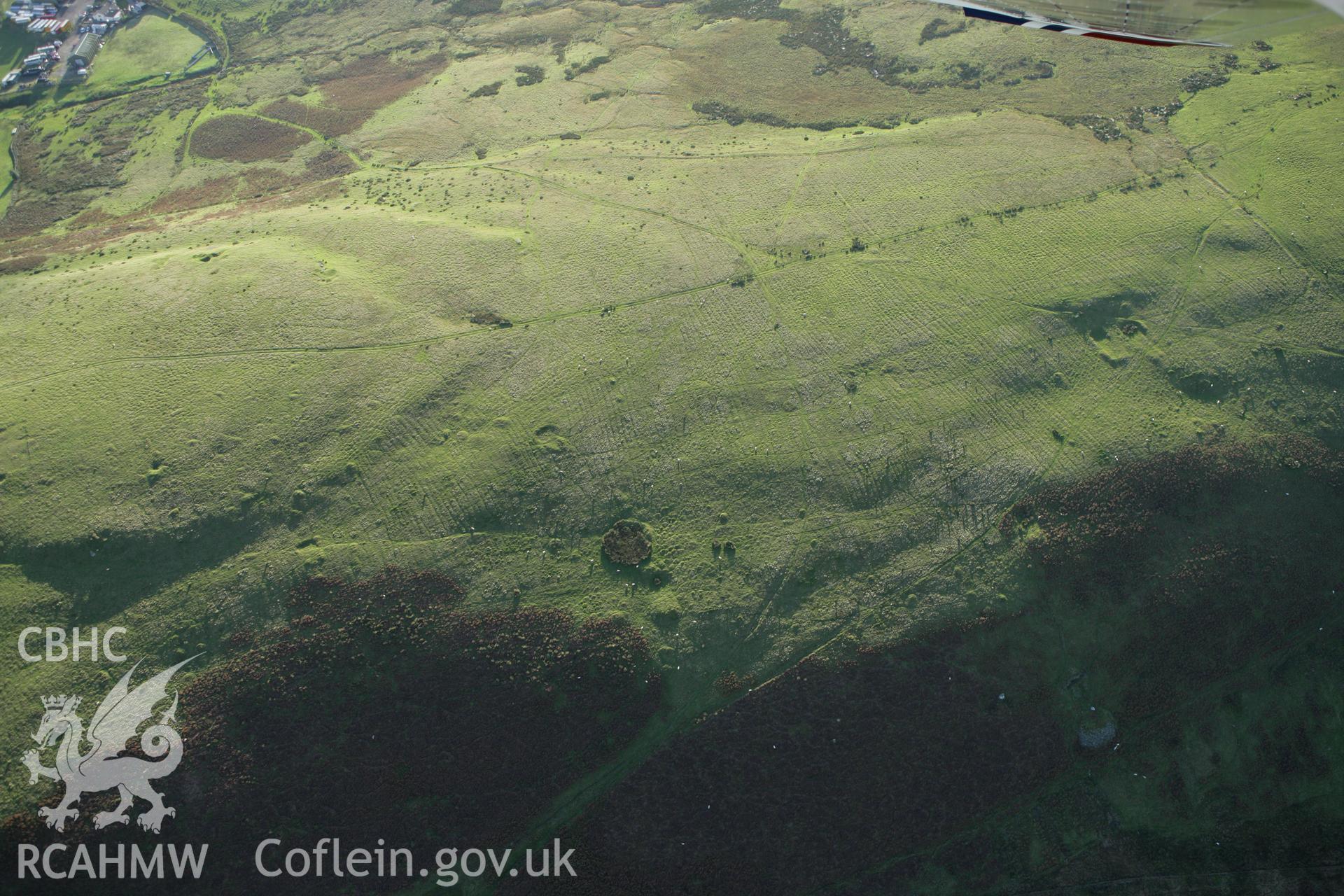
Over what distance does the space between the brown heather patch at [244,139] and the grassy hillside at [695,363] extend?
4.74 m

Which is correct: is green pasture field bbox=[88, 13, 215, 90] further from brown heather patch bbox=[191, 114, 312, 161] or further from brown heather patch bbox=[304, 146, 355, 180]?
brown heather patch bbox=[304, 146, 355, 180]

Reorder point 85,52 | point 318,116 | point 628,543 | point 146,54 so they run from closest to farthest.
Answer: point 628,543
point 318,116
point 85,52
point 146,54

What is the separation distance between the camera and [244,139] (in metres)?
92.9

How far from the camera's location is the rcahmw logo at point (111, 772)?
4300cm

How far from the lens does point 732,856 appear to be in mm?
45250

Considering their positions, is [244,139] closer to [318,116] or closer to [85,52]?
[318,116]

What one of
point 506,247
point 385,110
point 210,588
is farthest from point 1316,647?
point 385,110

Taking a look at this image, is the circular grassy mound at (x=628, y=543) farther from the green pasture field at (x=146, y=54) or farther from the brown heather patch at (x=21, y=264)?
the green pasture field at (x=146, y=54)

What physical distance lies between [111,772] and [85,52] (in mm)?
116185

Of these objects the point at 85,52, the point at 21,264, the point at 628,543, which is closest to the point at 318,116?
the point at 21,264

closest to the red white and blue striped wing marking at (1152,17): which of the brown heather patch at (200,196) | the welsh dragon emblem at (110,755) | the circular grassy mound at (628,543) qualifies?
the circular grassy mound at (628,543)

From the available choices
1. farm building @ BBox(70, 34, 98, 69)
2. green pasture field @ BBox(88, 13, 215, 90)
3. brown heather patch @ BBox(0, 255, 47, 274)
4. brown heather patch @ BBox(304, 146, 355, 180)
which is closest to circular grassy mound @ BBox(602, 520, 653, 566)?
brown heather patch @ BBox(304, 146, 355, 180)

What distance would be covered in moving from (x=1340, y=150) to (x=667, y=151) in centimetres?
6386

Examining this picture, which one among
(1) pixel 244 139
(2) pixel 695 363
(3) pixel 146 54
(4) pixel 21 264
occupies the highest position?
(3) pixel 146 54
